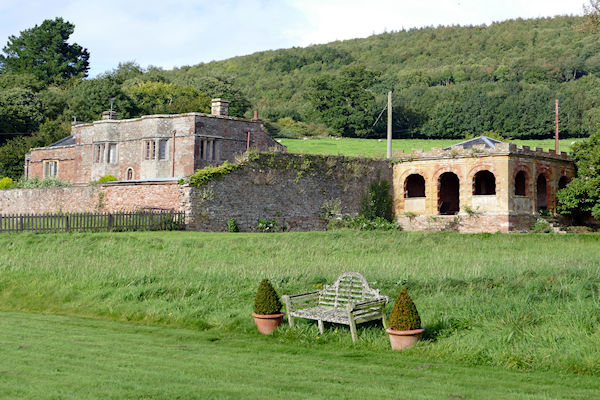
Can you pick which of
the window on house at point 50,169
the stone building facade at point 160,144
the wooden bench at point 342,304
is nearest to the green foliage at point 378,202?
the stone building facade at point 160,144

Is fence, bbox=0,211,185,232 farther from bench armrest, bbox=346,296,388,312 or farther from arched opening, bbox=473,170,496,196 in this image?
arched opening, bbox=473,170,496,196

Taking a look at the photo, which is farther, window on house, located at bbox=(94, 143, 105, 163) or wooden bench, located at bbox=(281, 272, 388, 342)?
window on house, located at bbox=(94, 143, 105, 163)

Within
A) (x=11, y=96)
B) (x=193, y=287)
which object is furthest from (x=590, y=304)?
(x=11, y=96)

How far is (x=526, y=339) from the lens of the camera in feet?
34.8

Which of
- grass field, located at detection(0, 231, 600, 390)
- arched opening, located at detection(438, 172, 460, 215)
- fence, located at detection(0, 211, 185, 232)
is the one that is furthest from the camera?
arched opening, located at detection(438, 172, 460, 215)

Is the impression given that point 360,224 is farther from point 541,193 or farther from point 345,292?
point 345,292

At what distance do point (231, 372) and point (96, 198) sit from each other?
27.8 meters

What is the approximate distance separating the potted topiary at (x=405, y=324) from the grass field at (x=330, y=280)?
0.20 m

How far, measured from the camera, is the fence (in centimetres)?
2927

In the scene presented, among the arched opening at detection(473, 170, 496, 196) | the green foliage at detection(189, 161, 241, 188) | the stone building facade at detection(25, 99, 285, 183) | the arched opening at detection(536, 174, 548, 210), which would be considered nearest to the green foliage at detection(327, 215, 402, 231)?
the green foliage at detection(189, 161, 241, 188)

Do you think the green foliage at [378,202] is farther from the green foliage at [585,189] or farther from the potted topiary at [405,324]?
the potted topiary at [405,324]

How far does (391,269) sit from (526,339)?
713 centimetres

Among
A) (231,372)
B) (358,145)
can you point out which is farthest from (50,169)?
(231,372)

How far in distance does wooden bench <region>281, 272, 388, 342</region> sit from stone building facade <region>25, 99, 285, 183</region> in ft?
101
